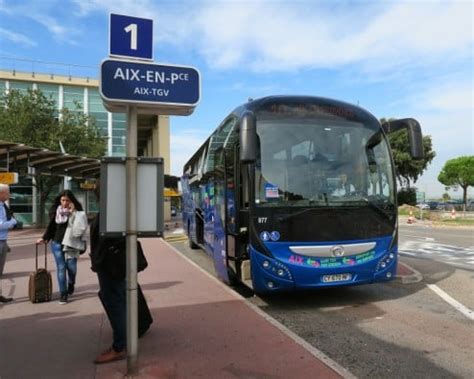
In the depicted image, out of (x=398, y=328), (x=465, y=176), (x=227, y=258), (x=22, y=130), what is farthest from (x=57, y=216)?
(x=465, y=176)

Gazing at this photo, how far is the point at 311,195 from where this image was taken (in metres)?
7.33

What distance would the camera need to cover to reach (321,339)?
5.94 m

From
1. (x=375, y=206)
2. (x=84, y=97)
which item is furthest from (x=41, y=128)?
(x=375, y=206)

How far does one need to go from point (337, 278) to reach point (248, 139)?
2.47m

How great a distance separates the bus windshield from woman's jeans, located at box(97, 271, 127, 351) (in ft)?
9.03

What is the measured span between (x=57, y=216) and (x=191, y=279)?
10.8 ft

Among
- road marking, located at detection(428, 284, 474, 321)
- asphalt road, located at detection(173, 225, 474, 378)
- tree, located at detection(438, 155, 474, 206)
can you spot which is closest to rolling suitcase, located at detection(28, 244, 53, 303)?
A: asphalt road, located at detection(173, 225, 474, 378)

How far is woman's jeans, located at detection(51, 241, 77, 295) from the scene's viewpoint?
7566mm

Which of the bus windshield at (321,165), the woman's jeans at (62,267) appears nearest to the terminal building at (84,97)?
the woman's jeans at (62,267)

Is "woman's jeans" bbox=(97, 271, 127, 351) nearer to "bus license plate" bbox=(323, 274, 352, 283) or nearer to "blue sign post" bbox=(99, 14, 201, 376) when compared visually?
"blue sign post" bbox=(99, 14, 201, 376)

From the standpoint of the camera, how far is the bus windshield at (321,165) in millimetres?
7297

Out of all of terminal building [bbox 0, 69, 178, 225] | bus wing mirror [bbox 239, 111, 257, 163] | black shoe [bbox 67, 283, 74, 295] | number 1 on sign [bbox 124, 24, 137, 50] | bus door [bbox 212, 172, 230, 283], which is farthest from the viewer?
terminal building [bbox 0, 69, 178, 225]

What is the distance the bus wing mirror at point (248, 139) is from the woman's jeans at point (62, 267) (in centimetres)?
329

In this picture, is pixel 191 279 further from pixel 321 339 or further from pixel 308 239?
pixel 321 339
